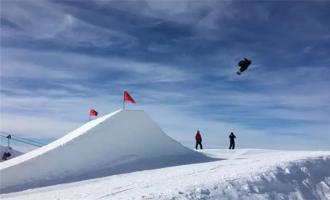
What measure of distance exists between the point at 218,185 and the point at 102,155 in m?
8.24

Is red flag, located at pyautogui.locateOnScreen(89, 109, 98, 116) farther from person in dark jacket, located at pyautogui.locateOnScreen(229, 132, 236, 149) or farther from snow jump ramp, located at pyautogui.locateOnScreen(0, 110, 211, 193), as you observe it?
person in dark jacket, located at pyautogui.locateOnScreen(229, 132, 236, 149)

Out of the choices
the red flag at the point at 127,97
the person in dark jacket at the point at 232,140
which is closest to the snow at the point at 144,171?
the red flag at the point at 127,97

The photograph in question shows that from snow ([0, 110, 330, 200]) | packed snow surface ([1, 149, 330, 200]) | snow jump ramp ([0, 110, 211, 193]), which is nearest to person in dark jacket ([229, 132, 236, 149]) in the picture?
snow ([0, 110, 330, 200])

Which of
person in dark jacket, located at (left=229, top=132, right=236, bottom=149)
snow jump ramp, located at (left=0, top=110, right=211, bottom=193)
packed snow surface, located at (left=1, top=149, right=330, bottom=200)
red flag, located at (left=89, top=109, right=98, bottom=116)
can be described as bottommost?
packed snow surface, located at (left=1, top=149, right=330, bottom=200)

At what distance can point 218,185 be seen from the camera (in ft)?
36.0

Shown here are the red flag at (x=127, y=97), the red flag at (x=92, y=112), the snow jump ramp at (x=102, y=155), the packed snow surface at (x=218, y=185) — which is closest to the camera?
the packed snow surface at (x=218, y=185)

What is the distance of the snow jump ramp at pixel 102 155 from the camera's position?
51.8 ft

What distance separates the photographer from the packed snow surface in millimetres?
10570

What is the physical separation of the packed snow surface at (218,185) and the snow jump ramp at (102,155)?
4.76ft

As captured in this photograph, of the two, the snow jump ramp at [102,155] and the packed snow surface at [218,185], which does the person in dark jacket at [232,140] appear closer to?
the snow jump ramp at [102,155]

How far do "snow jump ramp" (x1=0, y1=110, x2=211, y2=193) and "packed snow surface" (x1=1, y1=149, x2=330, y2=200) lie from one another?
4.76ft

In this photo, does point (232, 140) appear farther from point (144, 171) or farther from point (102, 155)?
point (144, 171)

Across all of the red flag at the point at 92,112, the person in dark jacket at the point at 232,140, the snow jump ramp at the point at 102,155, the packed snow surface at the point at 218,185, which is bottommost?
the packed snow surface at the point at 218,185

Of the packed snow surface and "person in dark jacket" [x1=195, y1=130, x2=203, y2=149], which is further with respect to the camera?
"person in dark jacket" [x1=195, y1=130, x2=203, y2=149]
